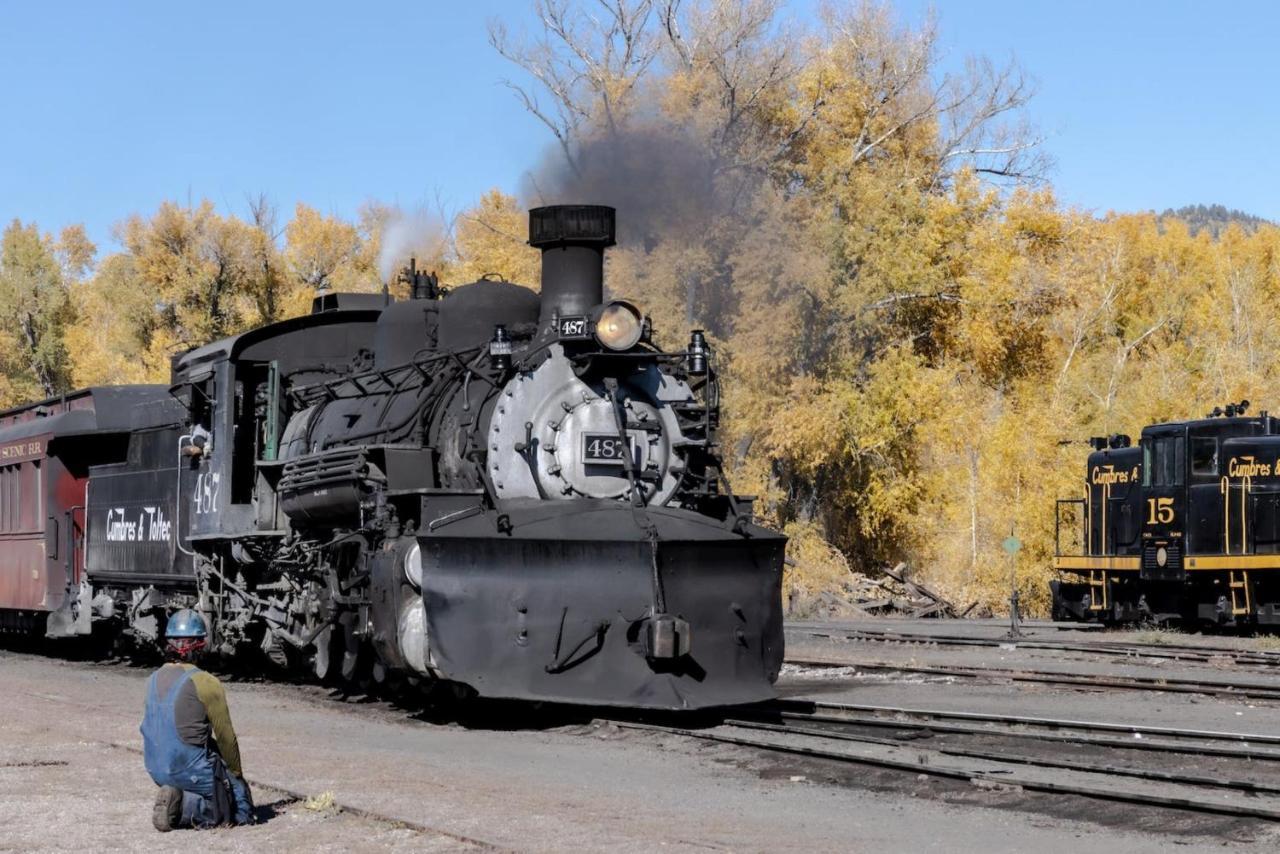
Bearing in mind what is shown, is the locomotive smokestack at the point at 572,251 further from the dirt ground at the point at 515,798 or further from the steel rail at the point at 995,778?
the steel rail at the point at 995,778

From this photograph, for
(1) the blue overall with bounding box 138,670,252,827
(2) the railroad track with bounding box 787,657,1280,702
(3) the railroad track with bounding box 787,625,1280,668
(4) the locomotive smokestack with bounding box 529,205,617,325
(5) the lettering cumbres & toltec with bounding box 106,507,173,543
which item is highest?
(4) the locomotive smokestack with bounding box 529,205,617,325

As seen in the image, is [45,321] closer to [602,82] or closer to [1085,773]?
[602,82]

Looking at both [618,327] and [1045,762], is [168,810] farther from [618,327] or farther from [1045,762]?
[618,327]

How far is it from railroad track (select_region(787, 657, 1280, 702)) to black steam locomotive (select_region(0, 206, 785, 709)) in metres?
5.22

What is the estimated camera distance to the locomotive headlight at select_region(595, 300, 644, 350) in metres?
12.5

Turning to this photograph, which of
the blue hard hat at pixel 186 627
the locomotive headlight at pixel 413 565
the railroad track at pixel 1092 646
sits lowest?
the railroad track at pixel 1092 646

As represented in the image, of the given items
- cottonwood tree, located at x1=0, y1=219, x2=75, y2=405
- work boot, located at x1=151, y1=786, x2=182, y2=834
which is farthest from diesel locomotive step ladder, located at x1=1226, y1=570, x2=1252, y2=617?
cottonwood tree, located at x1=0, y1=219, x2=75, y2=405

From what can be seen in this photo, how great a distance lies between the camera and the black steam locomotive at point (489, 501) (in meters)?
11.6

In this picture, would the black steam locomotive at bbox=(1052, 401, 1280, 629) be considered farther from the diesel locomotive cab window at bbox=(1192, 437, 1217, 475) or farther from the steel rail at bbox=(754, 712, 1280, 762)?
the steel rail at bbox=(754, 712, 1280, 762)

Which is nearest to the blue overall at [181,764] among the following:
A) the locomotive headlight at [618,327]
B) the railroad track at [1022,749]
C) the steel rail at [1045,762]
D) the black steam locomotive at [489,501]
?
the black steam locomotive at [489,501]

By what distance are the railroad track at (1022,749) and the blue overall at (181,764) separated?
411cm

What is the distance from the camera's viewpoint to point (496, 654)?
11602 mm

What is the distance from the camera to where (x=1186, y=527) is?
82.1 ft

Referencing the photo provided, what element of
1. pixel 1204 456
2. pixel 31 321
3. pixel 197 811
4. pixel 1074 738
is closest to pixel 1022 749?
pixel 1074 738
